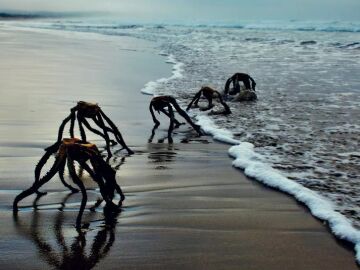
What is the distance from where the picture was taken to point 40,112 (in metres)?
8.16

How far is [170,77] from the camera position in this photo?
13.9 m

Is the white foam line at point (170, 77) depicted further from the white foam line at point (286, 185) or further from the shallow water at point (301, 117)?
the white foam line at point (286, 185)

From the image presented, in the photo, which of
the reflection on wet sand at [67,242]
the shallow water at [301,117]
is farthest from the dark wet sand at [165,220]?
the shallow water at [301,117]

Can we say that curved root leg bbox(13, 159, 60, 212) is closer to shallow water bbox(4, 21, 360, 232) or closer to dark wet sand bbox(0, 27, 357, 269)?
dark wet sand bbox(0, 27, 357, 269)

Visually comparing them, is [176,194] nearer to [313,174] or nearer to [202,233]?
[202,233]

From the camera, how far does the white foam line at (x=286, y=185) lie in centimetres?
386

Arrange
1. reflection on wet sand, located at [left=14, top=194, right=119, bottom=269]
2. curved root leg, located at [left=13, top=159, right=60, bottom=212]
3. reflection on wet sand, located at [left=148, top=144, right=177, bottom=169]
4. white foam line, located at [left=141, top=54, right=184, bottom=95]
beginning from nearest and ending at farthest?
1. reflection on wet sand, located at [left=14, top=194, right=119, bottom=269]
2. curved root leg, located at [left=13, top=159, right=60, bottom=212]
3. reflection on wet sand, located at [left=148, top=144, right=177, bottom=169]
4. white foam line, located at [left=141, top=54, right=184, bottom=95]

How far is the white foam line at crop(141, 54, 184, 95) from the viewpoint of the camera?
11.2 metres

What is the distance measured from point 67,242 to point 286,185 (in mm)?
2254

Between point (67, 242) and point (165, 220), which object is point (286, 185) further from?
point (67, 242)

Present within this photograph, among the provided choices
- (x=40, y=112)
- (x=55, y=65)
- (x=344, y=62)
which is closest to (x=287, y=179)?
(x=40, y=112)

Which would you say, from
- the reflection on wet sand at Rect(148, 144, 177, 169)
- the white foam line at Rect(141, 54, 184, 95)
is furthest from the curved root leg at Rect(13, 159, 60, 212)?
the white foam line at Rect(141, 54, 184, 95)

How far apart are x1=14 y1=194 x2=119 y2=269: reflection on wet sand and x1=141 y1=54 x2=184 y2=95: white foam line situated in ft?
23.5

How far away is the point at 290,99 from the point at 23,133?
19.0ft
